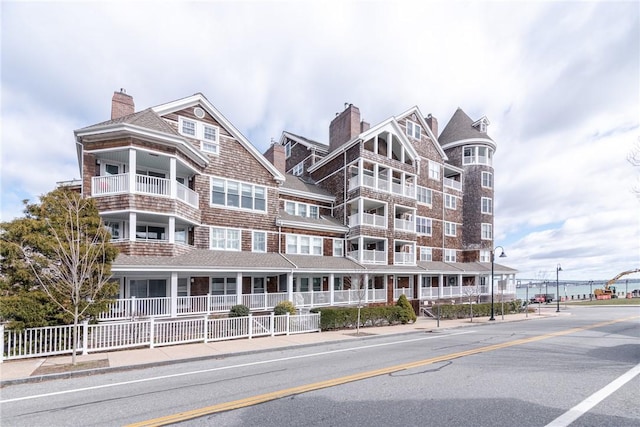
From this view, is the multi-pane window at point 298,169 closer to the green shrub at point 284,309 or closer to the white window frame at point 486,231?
the green shrub at point 284,309

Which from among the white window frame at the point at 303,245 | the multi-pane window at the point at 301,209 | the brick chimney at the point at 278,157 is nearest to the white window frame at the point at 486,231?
the multi-pane window at the point at 301,209

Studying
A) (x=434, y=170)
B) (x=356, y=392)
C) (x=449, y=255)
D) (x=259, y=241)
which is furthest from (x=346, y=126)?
(x=356, y=392)

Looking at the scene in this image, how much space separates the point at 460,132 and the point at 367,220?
18.7m

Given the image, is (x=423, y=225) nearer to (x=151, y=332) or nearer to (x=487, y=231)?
(x=487, y=231)

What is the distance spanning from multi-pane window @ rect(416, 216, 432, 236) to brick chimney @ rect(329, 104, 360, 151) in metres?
10.0

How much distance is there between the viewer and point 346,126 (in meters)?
30.5

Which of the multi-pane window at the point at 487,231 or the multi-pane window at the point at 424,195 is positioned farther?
the multi-pane window at the point at 487,231

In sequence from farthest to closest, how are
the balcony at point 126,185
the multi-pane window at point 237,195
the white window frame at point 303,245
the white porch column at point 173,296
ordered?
the white window frame at point 303,245, the multi-pane window at point 237,195, the balcony at point 126,185, the white porch column at point 173,296

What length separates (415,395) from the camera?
718 cm

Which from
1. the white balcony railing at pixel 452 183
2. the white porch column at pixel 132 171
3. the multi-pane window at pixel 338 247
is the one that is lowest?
the multi-pane window at pixel 338 247

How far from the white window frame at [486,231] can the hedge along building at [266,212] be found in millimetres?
464

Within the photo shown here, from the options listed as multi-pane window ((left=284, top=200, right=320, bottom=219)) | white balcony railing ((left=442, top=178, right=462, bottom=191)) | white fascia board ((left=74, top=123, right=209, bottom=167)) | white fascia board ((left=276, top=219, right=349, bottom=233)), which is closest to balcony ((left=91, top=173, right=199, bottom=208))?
white fascia board ((left=74, top=123, right=209, bottom=167))

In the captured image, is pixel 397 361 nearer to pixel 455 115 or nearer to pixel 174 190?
pixel 174 190

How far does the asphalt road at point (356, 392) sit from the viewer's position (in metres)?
6.06
